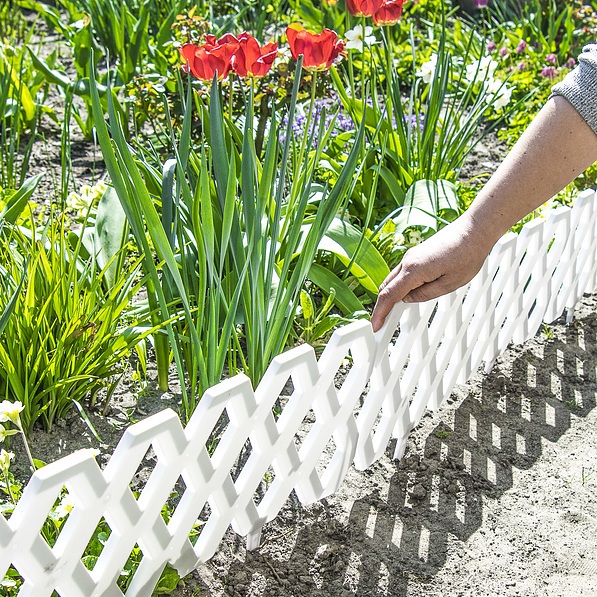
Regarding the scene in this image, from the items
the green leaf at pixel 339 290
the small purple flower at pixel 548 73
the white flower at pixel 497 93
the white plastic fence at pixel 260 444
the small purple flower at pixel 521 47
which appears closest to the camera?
the white plastic fence at pixel 260 444

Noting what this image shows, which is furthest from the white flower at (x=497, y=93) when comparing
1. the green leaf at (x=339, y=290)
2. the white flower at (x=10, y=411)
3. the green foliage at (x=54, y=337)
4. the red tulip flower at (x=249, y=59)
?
the white flower at (x=10, y=411)

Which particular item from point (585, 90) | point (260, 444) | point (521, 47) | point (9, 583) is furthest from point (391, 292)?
point (521, 47)

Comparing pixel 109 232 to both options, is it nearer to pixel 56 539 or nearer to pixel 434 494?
pixel 56 539

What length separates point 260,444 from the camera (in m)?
1.63

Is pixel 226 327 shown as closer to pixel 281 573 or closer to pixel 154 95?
pixel 281 573

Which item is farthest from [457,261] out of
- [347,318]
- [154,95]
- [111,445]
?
[154,95]

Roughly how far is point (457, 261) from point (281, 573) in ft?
2.52

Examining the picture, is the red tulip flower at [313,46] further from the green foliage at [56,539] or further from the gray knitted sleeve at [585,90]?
the green foliage at [56,539]

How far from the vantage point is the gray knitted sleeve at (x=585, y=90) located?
4.39ft

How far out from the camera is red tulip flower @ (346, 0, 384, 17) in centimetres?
239

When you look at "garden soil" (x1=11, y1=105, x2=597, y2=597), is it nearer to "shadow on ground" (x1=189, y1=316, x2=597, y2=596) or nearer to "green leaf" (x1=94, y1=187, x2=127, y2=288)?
"shadow on ground" (x1=189, y1=316, x2=597, y2=596)

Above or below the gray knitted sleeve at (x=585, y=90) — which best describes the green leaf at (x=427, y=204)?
below

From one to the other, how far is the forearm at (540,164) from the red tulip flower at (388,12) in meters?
1.18

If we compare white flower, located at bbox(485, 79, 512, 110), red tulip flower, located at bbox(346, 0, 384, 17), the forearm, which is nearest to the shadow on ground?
the forearm
